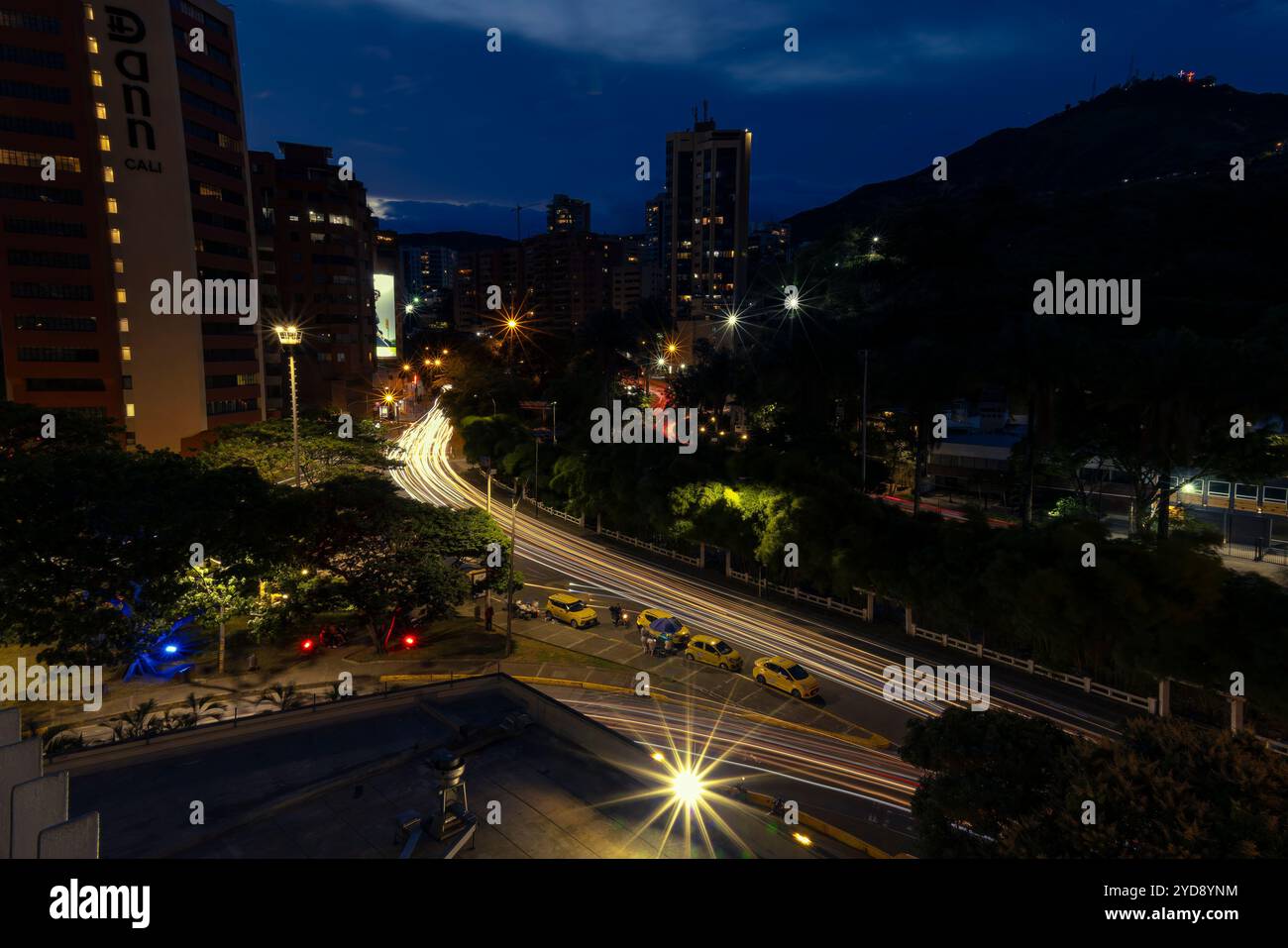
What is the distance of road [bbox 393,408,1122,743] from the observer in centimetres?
2798

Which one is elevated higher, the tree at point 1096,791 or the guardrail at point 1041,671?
the tree at point 1096,791

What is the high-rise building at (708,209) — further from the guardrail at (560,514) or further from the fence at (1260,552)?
the fence at (1260,552)

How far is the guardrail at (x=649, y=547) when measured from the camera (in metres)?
46.8

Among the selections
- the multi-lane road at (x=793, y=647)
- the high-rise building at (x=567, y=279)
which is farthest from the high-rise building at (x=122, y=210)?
the high-rise building at (x=567, y=279)

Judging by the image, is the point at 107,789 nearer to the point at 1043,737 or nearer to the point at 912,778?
the point at 1043,737

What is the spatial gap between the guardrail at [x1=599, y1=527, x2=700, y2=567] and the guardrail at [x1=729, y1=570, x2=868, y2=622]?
3.52 metres

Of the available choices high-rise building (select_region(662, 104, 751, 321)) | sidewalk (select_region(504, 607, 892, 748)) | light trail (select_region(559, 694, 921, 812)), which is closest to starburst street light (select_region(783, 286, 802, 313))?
sidewalk (select_region(504, 607, 892, 748))

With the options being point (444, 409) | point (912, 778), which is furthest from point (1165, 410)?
point (444, 409)

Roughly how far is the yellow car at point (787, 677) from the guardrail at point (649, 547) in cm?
1535

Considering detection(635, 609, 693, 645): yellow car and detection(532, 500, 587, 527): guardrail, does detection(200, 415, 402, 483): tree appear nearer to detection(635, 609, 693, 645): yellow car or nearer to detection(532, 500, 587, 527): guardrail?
detection(532, 500, 587, 527): guardrail

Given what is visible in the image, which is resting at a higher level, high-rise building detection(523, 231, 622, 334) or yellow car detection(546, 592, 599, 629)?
high-rise building detection(523, 231, 622, 334)

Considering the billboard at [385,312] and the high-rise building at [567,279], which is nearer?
the billboard at [385,312]

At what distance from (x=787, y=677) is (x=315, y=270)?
8171cm
